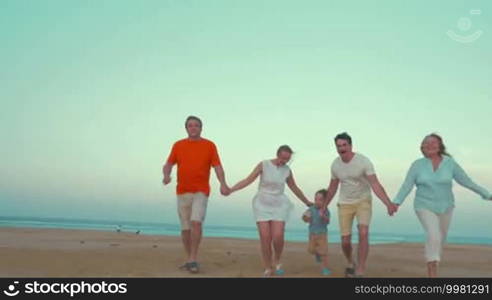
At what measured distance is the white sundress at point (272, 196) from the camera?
8.84 meters

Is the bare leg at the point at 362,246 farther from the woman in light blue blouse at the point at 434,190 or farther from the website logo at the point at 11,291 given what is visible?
the website logo at the point at 11,291

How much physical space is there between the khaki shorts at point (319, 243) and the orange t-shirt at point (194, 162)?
194cm

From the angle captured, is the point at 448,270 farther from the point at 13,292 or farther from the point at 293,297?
the point at 13,292

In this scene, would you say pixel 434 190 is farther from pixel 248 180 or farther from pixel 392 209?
pixel 248 180

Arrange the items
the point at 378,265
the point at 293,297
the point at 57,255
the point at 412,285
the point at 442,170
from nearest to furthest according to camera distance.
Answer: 1. the point at 293,297
2. the point at 412,285
3. the point at 442,170
4. the point at 57,255
5. the point at 378,265

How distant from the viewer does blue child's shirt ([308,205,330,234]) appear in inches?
373

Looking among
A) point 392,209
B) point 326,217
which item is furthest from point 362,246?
point 326,217

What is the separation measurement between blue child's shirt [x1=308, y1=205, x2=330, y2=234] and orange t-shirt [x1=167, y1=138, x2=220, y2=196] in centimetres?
186

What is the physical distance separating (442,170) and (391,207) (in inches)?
34.8

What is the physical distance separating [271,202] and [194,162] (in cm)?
137

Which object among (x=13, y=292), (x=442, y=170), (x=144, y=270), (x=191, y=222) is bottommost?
(x=13, y=292)

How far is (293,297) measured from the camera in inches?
246

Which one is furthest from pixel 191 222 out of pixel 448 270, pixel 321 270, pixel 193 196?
pixel 448 270

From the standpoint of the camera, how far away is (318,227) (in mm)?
9492
